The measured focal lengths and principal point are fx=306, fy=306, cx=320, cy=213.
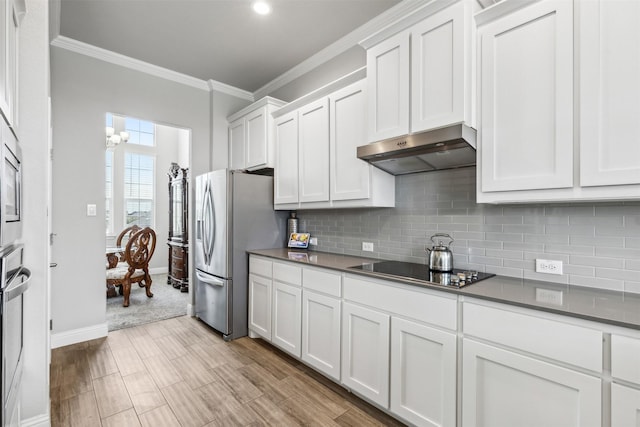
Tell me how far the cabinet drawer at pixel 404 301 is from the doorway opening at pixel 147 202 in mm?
3008

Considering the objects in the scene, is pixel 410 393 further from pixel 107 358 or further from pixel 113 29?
pixel 113 29

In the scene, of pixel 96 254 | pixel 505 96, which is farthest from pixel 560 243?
pixel 96 254

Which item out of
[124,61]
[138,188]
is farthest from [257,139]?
[138,188]

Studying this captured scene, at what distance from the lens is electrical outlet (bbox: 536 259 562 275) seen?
171cm

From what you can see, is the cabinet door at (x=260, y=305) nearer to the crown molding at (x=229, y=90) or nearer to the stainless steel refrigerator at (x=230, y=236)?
the stainless steel refrigerator at (x=230, y=236)

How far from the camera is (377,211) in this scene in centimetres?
270

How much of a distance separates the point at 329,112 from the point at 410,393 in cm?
218

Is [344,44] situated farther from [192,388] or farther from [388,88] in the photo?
[192,388]

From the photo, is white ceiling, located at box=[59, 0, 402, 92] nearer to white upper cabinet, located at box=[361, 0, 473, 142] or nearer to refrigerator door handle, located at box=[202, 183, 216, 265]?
white upper cabinet, located at box=[361, 0, 473, 142]

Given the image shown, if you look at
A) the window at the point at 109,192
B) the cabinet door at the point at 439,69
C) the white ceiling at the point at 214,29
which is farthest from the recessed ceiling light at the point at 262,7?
the window at the point at 109,192

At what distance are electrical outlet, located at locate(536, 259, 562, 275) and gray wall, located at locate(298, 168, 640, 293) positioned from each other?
0.02m

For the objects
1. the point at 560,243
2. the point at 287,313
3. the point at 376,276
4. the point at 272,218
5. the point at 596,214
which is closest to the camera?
the point at 596,214

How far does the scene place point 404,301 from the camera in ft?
5.81

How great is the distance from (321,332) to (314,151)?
1575mm
